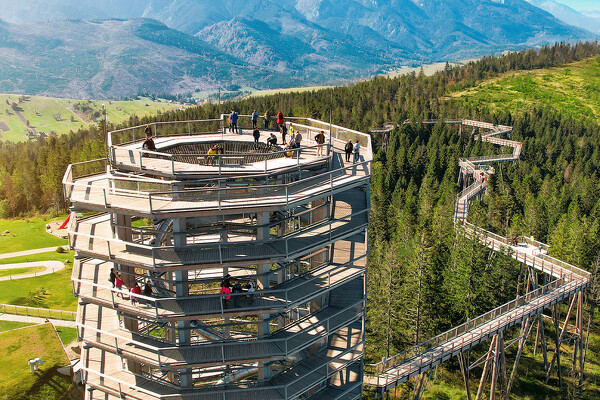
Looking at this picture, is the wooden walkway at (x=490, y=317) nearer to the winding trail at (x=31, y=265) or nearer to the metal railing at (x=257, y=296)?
the metal railing at (x=257, y=296)

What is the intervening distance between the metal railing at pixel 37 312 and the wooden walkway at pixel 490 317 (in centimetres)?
4237

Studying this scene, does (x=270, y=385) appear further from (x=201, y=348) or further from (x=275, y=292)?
(x=275, y=292)

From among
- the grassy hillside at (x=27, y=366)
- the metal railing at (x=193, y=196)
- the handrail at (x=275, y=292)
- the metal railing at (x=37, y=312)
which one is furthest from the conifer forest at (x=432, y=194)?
the metal railing at (x=37, y=312)

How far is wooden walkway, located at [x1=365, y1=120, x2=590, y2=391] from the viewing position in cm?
4284

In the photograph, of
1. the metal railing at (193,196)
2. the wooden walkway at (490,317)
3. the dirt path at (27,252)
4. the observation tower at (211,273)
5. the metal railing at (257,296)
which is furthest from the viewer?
the dirt path at (27,252)

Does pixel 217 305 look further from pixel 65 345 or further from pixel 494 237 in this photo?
pixel 494 237

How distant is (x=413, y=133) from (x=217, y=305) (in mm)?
120321

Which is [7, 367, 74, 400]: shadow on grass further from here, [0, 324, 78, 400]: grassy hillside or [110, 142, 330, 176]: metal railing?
[110, 142, 330, 176]: metal railing

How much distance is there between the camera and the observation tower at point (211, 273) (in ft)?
76.8

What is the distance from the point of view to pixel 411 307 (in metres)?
55.9

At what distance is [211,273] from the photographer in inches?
1233

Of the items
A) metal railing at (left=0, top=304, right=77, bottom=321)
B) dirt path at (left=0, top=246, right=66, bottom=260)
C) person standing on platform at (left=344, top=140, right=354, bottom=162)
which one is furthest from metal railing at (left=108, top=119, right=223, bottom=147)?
dirt path at (left=0, top=246, right=66, bottom=260)

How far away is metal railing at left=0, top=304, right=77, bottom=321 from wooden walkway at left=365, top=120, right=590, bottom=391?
1668 inches

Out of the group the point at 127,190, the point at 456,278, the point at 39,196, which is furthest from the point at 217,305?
the point at 39,196
